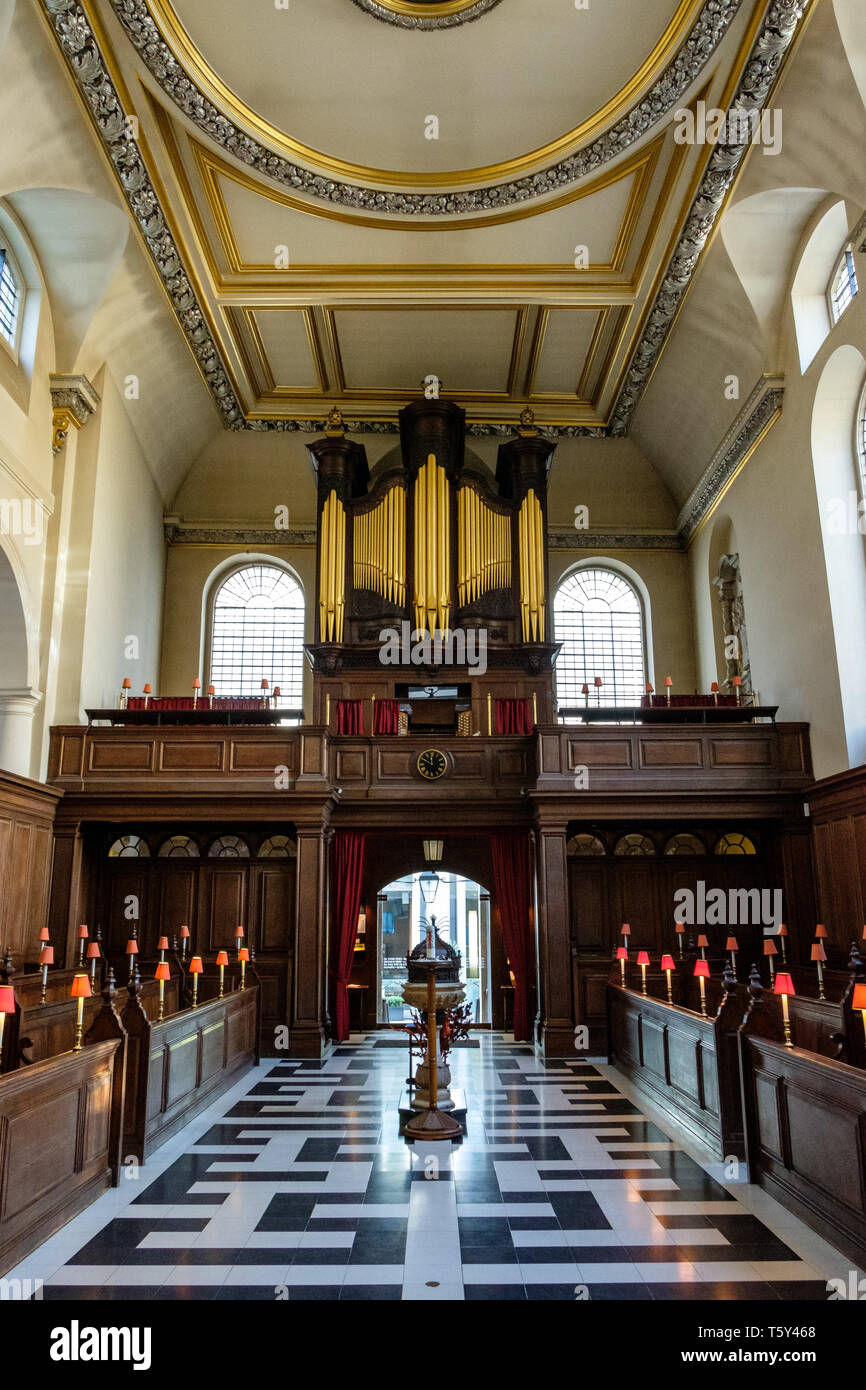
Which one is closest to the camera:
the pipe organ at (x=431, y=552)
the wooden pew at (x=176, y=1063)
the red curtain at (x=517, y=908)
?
the wooden pew at (x=176, y=1063)

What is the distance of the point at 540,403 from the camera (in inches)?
668

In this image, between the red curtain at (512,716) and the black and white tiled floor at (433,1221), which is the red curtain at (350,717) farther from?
the black and white tiled floor at (433,1221)

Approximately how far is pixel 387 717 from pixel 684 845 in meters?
4.39

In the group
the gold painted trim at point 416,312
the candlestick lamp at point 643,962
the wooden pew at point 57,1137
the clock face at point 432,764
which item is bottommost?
the wooden pew at point 57,1137

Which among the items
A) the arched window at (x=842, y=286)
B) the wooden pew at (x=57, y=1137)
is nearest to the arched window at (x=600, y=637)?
the arched window at (x=842, y=286)

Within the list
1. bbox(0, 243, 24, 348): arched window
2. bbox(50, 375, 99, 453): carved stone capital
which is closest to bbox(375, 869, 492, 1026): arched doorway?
bbox(50, 375, 99, 453): carved stone capital

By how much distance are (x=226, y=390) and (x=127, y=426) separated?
2177 mm

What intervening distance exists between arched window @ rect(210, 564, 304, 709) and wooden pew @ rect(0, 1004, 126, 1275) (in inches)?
413

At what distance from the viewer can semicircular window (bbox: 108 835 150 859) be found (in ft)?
43.3

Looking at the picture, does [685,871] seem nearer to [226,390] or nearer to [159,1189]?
[159,1189]

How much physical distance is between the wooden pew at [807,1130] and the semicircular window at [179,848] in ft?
27.5

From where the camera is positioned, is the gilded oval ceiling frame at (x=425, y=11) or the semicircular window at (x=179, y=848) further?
the semicircular window at (x=179, y=848)

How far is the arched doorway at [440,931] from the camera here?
1463 centimetres
